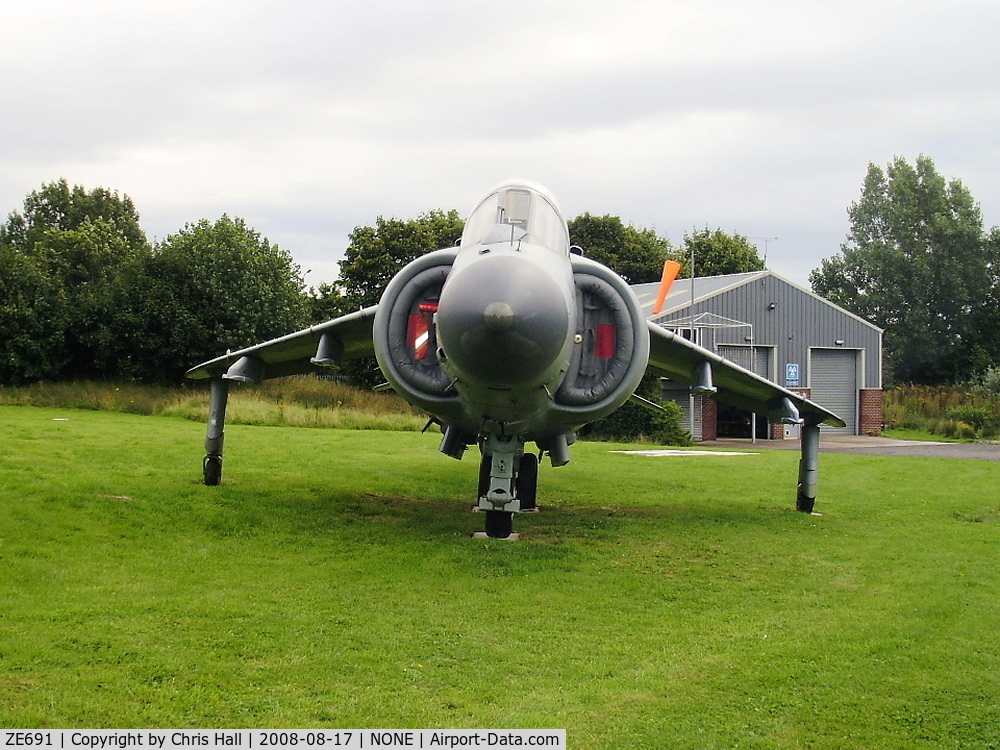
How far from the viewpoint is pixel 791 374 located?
40031mm

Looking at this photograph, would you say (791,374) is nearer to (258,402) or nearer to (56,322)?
(258,402)

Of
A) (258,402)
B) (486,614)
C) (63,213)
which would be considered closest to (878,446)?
(258,402)

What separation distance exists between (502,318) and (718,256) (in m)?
60.6

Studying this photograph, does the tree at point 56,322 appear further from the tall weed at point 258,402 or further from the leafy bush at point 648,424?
the leafy bush at point 648,424

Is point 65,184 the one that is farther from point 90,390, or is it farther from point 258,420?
point 258,420

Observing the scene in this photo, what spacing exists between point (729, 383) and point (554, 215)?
5012 millimetres

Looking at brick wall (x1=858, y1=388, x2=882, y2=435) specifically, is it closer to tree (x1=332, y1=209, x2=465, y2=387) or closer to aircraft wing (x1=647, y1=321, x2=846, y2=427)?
tree (x1=332, y1=209, x2=465, y2=387)

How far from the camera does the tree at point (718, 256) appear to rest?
6594 cm

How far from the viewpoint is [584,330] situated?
10539mm

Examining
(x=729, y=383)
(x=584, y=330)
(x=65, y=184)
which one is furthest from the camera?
(x=65, y=184)

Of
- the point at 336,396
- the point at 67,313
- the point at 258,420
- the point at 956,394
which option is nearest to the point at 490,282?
the point at 258,420

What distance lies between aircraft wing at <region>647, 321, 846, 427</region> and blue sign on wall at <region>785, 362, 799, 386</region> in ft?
83.4

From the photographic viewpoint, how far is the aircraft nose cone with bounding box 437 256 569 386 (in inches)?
331
